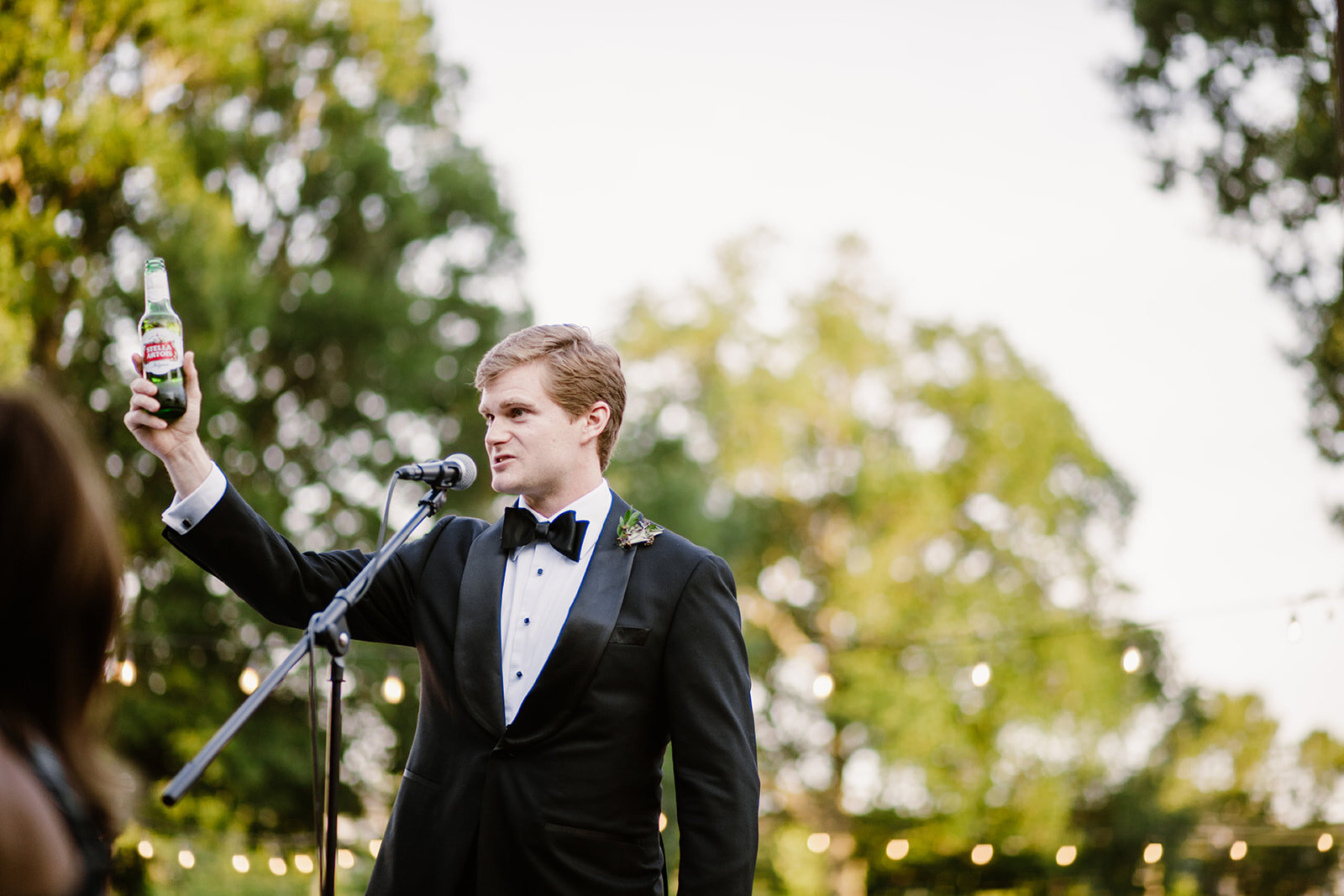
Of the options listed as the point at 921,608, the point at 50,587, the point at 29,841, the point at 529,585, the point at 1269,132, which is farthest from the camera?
the point at 921,608

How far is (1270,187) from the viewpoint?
24.1 ft

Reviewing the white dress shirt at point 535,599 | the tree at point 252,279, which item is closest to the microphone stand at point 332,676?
the white dress shirt at point 535,599

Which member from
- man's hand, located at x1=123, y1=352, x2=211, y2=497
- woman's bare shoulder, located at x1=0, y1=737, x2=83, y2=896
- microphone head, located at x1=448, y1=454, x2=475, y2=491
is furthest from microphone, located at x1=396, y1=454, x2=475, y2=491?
woman's bare shoulder, located at x1=0, y1=737, x2=83, y2=896

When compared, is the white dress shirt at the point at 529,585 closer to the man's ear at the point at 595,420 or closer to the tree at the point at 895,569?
the man's ear at the point at 595,420

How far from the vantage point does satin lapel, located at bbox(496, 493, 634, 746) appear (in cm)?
216

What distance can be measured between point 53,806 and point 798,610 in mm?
14684

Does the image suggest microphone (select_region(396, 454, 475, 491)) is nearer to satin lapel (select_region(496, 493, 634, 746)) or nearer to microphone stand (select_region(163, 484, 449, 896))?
microphone stand (select_region(163, 484, 449, 896))

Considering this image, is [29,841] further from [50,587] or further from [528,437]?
[528,437]

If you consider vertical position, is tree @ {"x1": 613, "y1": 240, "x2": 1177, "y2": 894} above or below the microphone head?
above

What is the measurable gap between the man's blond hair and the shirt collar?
0.14 meters

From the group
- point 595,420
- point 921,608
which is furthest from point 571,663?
point 921,608

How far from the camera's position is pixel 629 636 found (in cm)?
224

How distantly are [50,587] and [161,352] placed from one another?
758 millimetres

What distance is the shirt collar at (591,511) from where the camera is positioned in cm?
244
